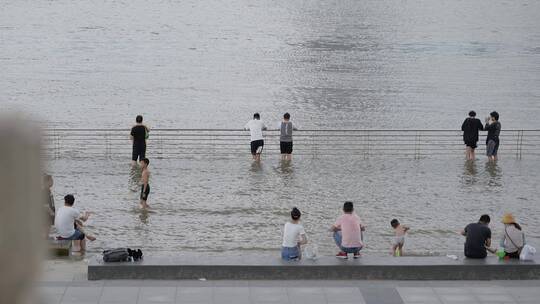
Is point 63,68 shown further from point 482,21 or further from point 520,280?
point 482,21

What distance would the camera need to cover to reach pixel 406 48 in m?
66.0

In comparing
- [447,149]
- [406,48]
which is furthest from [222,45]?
[447,149]

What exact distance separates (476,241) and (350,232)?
5.32 ft

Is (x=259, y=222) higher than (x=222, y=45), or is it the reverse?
(x=222, y=45)

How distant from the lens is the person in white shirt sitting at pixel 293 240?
1234cm

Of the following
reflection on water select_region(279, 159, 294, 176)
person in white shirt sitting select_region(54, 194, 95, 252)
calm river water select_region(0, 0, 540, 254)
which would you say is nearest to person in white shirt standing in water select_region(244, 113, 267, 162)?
calm river water select_region(0, 0, 540, 254)

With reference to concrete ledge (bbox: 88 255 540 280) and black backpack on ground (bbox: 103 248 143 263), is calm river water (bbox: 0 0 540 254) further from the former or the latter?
black backpack on ground (bbox: 103 248 143 263)

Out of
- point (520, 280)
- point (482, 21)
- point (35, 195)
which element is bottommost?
point (520, 280)

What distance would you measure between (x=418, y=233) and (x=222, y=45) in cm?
5391

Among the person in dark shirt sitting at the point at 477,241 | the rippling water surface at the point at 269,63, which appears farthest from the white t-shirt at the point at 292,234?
the rippling water surface at the point at 269,63

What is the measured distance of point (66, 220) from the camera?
42.8 ft

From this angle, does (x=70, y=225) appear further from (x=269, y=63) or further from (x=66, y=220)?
(x=269, y=63)

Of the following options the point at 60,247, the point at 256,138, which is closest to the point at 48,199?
the point at 60,247

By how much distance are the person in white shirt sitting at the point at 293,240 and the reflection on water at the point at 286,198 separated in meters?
1.57
